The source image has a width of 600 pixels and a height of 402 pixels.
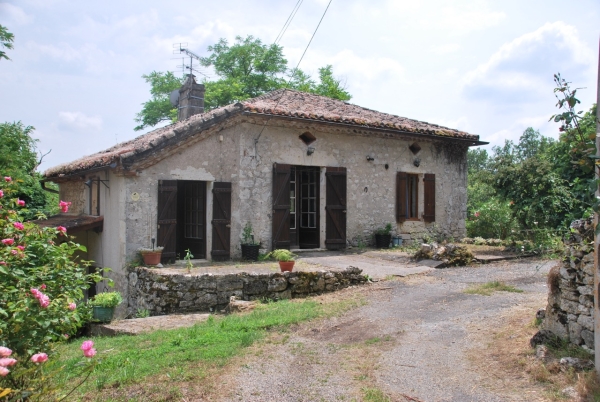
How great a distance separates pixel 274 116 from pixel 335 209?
2950 mm

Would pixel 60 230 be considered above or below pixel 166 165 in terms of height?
below

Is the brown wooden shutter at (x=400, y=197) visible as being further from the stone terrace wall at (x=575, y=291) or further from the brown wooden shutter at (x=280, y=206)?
the stone terrace wall at (x=575, y=291)

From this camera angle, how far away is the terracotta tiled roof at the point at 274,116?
1008 cm

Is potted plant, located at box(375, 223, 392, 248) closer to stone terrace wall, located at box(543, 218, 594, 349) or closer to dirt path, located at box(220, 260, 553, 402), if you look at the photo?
dirt path, located at box(220, 260, 553, 402)

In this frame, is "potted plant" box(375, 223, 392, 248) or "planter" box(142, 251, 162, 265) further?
"potted plant" box(375, 223, 392, 248)

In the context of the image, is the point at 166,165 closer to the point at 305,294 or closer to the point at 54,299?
the point at 305,294

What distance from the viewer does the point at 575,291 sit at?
15.5 ft

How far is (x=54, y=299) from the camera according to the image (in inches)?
141

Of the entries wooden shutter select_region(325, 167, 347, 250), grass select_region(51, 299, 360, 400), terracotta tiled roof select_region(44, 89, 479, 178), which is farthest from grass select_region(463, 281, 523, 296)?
terracotta tiled roof select_region(44, 89, 479, 178)

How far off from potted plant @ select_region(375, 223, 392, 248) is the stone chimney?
263 inches

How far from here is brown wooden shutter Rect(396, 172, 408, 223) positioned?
45.0 feet

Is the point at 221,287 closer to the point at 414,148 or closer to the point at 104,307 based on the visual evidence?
the point at 104,307

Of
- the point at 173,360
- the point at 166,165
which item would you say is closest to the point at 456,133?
the point at 166,165

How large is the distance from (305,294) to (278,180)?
353 centimetres
